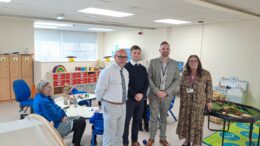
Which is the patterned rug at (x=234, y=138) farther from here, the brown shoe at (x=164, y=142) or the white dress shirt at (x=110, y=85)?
the white dress shirt at (x=110, y=85)

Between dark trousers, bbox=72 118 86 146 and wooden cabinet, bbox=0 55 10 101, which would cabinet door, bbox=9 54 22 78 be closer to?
wooden cabinet, bbox=0 55 10 101

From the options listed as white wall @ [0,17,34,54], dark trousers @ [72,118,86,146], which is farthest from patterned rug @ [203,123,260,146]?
white wall @ [0,17,34,54]

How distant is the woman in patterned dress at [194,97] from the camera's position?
2838mm

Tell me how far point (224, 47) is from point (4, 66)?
6.32 meters

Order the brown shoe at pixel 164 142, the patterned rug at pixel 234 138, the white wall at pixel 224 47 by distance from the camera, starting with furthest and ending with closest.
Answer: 1. the white wall at pixel 224 47
2. the patterned rug at pixel 234 138
3. the brown shoe at pixel 164 142

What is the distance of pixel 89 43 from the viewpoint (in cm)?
1014

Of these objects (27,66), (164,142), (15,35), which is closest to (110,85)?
(164,142)

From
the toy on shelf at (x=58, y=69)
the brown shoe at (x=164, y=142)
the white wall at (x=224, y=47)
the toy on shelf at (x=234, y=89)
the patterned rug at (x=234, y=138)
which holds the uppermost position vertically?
the white wall at (x=224, y=47)

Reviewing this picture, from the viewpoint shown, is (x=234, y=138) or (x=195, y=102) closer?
(x=195, y=102)

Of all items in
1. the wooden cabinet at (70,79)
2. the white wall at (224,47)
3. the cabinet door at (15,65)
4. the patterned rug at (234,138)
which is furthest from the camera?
the wooden cabinet at (70,79)

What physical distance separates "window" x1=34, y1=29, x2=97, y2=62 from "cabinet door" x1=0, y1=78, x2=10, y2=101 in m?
3.11

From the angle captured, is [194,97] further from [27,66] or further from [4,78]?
[4,78]

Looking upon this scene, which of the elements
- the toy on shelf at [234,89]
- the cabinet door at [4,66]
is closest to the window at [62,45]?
the cabinet door at [4,66]

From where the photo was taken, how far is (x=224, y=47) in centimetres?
585
